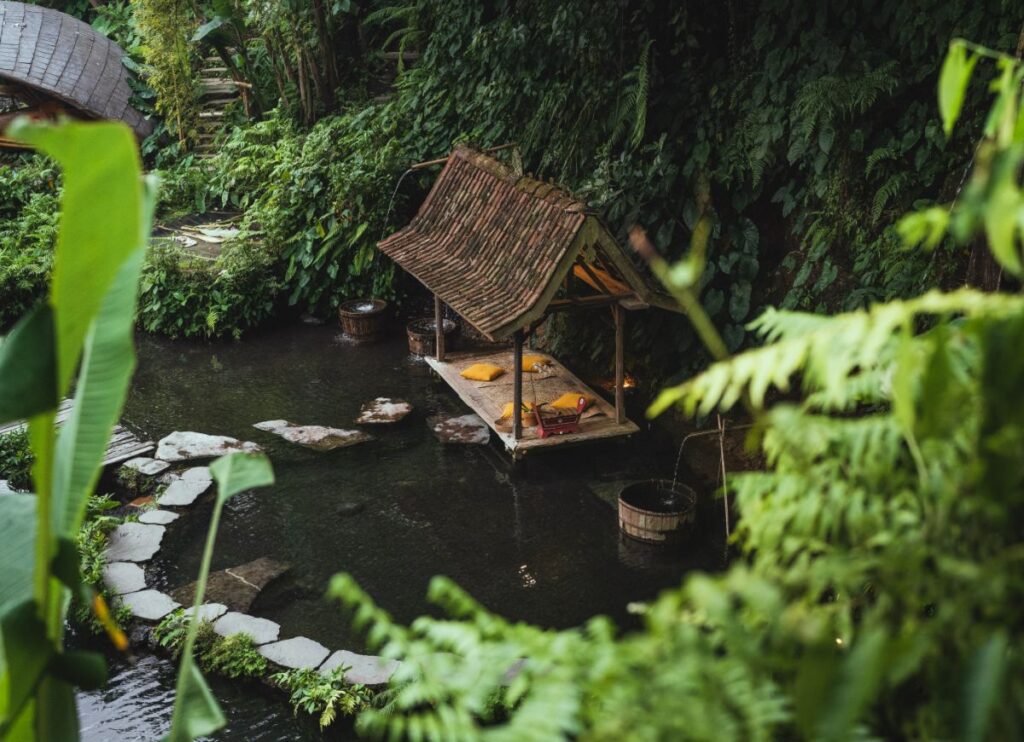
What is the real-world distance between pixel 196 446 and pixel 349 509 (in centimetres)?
205

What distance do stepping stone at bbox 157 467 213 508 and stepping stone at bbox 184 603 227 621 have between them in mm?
1726

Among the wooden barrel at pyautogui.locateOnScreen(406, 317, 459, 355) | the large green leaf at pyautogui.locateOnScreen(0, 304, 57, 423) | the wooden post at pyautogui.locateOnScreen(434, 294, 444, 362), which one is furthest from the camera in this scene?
the wooden barrel at pyautogui.locateOnScreen(406, 317, 459, 355)

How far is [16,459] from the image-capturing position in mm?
8641

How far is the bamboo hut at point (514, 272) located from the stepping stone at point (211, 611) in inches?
113

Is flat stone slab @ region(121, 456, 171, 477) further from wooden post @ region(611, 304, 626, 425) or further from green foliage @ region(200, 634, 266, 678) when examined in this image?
wooden post @ region(611, 304, 626, 425)

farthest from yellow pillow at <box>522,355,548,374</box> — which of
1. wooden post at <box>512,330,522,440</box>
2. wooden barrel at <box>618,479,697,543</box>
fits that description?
wooden barrel at <box>618,479,697,543</box>

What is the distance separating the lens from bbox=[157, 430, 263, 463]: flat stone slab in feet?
30.3

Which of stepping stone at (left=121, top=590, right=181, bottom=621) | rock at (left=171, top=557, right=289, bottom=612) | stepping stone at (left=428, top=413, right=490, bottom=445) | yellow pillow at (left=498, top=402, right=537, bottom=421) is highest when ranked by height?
yellow pillow at (left=498, top=402, right=537, bottom=421)

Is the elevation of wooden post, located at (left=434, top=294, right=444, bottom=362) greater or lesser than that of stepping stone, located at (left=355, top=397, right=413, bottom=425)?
greater

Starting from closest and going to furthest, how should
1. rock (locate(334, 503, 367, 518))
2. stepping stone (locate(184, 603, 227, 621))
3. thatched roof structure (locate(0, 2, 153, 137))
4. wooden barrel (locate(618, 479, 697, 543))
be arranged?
1. stepping stone (locate(184, 603, 227, 621))
2. wooden barrel (locate(618, 479, 697, 543))
3. rock (locate(334, 503, 367, 518))
4. thatched roof structure (locate(0, 2, 153, 137))

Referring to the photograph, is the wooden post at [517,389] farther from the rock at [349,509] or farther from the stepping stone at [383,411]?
the stepping stone at [383,411]

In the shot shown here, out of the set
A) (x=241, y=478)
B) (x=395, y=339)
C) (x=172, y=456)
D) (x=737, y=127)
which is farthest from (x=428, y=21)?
(x=241, y=478)

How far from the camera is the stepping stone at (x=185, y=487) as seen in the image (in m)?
8.40

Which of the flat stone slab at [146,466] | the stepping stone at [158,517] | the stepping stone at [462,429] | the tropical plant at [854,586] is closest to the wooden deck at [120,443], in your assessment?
the flat stone slab at [146,466]
